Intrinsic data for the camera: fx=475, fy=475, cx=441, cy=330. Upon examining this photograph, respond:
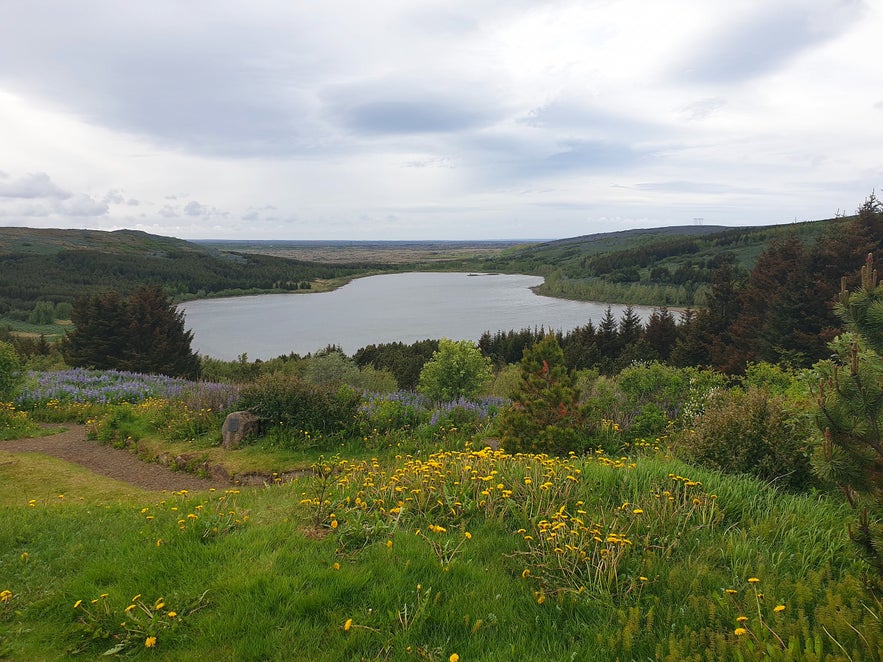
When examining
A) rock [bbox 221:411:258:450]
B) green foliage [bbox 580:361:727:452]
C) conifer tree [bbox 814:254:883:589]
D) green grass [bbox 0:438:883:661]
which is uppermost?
conifer tree [bbox 814:254:883:589]

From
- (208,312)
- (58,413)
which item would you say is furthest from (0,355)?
(208,312)

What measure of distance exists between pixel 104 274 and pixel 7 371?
411ft

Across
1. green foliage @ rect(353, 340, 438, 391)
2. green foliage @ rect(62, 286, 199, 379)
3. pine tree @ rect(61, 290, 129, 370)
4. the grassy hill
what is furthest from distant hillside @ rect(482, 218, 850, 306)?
pine tree @ rect(61, 290, 129, 370)

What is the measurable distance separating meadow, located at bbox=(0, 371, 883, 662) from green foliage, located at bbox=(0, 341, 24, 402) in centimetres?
878

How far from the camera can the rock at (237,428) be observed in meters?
9.09

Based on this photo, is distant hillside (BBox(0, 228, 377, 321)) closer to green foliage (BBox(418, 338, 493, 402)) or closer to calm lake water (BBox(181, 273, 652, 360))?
calm lake water (BBox(181, 273, 652, 360))

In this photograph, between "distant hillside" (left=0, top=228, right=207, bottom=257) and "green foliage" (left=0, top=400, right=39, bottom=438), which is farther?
"distant hillside" (left=0, top=228, right=207, bottom=257)

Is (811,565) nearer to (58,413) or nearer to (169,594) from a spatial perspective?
(169,594)

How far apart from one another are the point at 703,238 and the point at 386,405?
475 ft

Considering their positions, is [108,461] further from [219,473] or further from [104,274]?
[104,274]

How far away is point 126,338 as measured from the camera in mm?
29781

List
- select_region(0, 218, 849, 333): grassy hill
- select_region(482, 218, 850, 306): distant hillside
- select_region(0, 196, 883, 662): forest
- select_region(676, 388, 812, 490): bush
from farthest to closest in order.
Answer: select_region(0, 218, 849, 333): grassy hill, select_region(482, 218, 850, 306): distant hillside, select_region(676, 388, 812, 490): bush, select_region(0, 196, 883, 662): forest

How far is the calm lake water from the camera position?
175ft

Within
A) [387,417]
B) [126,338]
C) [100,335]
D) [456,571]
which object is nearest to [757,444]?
[456,571]
